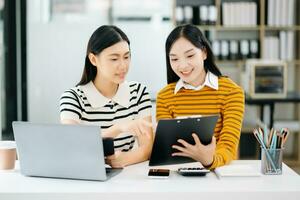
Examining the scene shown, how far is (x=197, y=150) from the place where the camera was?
1891 mm

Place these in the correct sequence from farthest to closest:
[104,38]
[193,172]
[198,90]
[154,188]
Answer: [198,90]
[104,38]
[193,172]
[154,188]

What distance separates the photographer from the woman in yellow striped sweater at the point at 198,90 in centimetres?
220

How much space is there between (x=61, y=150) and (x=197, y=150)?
18.1 inches

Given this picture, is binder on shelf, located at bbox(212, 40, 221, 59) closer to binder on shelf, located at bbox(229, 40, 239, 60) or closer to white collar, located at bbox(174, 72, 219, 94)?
binder on shelf, located at bbox(229, 40, 239, 60)

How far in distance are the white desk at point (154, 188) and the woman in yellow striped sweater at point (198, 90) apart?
13.2 inches

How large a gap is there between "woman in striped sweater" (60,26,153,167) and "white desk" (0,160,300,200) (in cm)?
34

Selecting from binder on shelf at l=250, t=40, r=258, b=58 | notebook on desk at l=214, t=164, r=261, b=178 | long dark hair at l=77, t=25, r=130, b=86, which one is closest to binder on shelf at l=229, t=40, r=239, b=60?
binder on shelf at l=250, t=40, r=258, b=58

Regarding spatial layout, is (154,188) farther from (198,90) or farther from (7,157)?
(198,90)

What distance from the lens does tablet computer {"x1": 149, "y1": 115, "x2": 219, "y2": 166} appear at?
1814 mm

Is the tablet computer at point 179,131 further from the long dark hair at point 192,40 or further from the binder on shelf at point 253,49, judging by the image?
the binder on shelf at point 253,49

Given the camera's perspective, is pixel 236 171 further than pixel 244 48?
No

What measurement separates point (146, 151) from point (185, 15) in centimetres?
303

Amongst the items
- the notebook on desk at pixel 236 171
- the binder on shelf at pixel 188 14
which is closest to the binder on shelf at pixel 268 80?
the binder on shelf at pixel 188 14

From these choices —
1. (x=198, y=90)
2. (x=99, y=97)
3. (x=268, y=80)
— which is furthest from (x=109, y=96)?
(x=268, y=80)
